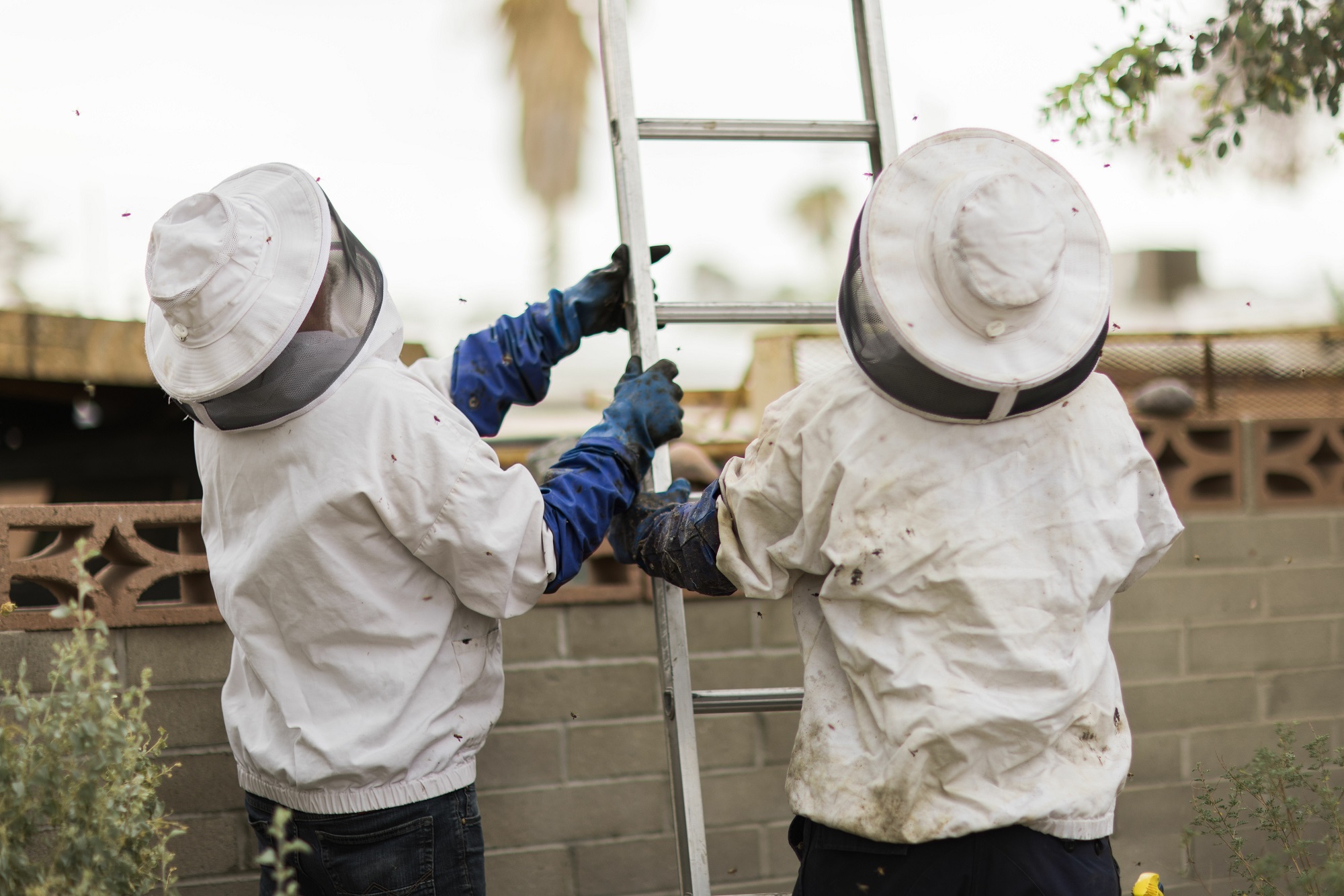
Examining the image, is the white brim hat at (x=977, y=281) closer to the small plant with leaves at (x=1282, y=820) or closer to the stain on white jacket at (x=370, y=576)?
the stain on white jacket at (x=370, y=576)

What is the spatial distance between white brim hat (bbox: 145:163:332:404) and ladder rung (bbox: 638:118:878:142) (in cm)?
87

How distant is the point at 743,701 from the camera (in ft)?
8.60

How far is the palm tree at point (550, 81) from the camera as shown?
680 centimetres

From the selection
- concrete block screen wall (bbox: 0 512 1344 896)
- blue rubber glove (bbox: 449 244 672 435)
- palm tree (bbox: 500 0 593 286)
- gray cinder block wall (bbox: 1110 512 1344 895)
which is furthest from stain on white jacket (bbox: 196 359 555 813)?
palm tree (bbox: 500 0 593 286)

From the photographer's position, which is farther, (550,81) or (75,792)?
(550,81)

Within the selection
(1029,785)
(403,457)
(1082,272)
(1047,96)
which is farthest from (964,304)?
(1047,96)

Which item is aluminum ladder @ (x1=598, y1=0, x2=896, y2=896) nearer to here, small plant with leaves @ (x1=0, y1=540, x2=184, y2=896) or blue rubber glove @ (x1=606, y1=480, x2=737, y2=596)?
blue rubber glove @ (x1=606, y1=480, x2=737, y2=596)

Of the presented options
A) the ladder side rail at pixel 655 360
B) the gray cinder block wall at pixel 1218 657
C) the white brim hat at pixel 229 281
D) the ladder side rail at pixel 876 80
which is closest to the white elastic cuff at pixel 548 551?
the ladder side rail at pixel 655 360

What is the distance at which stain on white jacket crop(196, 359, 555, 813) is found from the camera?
213cm

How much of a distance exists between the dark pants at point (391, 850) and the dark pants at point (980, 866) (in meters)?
0.72

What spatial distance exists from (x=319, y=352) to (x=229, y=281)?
0.19 m

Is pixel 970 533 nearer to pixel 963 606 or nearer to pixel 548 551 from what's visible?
pixel 963 606

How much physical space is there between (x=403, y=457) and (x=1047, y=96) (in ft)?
8.82

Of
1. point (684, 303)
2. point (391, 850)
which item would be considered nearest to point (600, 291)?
point (684, 303)
